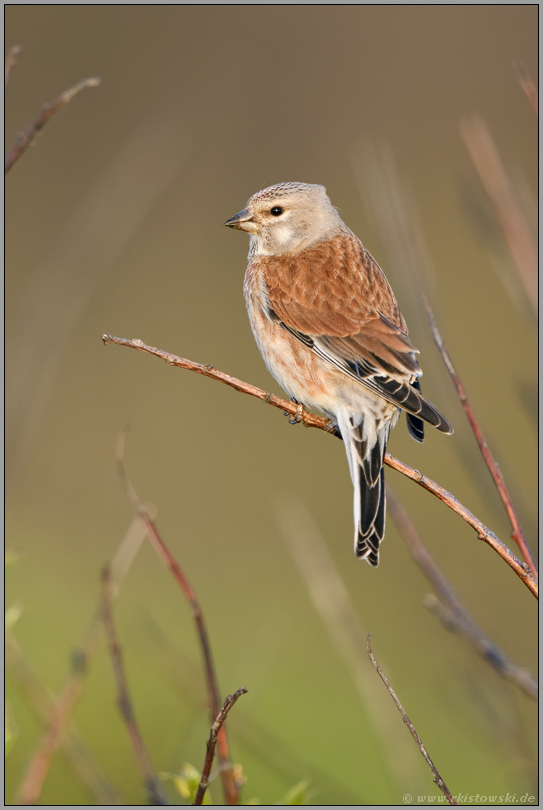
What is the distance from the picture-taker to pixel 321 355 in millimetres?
3059

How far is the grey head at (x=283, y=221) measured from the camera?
3.60 meters

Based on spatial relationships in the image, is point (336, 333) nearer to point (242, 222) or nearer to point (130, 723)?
point (242, 222)

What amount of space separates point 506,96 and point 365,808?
8.41 metres

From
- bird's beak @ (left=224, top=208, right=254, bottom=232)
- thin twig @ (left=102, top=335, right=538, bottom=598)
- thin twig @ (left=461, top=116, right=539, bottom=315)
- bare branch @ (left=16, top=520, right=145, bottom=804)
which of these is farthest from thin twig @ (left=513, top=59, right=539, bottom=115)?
bird's beak @ (left=224, top=208, right=254, bottom=232)

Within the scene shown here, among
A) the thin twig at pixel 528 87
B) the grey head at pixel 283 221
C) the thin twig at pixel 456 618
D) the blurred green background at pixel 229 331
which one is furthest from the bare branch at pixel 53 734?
the blurred green background at pixel 229 331

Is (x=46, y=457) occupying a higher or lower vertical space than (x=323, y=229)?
lower

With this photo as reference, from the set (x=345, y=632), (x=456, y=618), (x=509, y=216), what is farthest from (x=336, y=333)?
(x=456, y=618)

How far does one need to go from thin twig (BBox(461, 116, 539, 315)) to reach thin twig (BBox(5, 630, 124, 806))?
61.8 inches

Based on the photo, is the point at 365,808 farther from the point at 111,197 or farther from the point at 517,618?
the point at 517,618

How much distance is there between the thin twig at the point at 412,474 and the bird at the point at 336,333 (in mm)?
257

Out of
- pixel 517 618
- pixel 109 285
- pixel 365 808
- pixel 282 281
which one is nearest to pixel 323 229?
pixel 282 281

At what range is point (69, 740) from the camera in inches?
78.9

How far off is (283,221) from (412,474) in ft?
5.97

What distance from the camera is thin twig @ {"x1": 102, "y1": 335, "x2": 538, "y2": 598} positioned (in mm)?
1672
